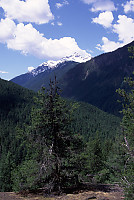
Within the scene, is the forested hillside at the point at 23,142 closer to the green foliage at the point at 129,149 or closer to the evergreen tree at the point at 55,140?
the evergreen tree at the point at 55,140

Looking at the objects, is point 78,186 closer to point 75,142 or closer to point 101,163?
point 75,142

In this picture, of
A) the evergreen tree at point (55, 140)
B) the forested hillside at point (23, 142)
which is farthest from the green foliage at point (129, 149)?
the evergreen tree at point (55, 140)

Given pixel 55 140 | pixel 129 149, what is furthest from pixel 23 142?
pixel 129 149

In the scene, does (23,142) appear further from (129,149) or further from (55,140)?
(129,149)

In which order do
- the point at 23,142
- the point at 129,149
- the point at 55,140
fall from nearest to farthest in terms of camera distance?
the point at 129,149 < the point at 23,142 < the point at 55,140

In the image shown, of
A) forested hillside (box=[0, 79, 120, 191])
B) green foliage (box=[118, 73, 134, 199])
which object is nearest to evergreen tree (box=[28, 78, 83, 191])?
forested hillside (box=[0, 79, 120, 191])

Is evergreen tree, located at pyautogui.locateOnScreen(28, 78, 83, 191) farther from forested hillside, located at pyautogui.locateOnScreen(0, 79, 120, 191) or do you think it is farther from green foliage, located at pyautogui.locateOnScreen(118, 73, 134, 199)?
green foliage, located at pyautogui.locateOnScreen(118, 73, 134, 199)

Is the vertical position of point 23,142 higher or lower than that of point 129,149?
lower

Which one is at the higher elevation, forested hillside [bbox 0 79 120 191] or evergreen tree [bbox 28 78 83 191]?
evergreen tree [bbox 28 78 83 191]

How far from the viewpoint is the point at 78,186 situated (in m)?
15.2

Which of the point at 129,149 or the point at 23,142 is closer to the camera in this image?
the point at 129,149

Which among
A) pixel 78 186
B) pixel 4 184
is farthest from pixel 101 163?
pixel 4 184

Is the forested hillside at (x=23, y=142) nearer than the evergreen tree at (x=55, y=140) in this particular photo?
No

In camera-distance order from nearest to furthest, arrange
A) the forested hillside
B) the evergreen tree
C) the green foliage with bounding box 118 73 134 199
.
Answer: the green foliage with bounding box 118 73 134 199 < the evergreen tree < the forested hillside
